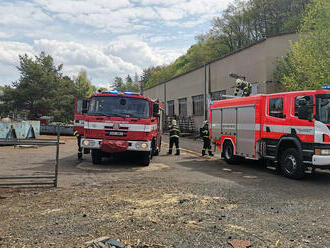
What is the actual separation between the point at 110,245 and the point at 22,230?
1.42 m

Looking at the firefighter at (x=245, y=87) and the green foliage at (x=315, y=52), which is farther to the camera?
the green foliage at (x=315, y=52)

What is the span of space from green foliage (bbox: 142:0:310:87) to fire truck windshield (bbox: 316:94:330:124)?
1161 inches

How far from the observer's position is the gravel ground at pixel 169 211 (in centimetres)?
393

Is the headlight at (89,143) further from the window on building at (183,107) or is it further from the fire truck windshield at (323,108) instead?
the window on building at (183,107)

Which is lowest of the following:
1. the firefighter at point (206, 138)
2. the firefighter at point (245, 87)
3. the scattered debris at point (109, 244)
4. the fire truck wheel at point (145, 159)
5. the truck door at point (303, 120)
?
the scattered debris at point (109, 244)

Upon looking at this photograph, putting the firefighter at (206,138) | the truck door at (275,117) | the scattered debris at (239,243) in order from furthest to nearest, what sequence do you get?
the firefighter at (206,138), the truck door at (275,117), the scattered debris at (239,243)

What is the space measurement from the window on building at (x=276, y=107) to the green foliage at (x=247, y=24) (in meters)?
28.7

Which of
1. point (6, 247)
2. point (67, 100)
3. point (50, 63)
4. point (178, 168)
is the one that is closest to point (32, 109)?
point (67, 100)

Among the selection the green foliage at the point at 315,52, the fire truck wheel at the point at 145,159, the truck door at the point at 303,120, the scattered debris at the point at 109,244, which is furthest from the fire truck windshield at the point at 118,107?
the green foliage at the point at 315,52

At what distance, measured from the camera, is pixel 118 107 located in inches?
391

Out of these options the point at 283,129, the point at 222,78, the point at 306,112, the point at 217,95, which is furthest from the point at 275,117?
the point at 217,95

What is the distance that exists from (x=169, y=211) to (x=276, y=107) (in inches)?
212

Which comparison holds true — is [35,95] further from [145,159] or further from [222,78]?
[145,159]

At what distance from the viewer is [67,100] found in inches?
1353
